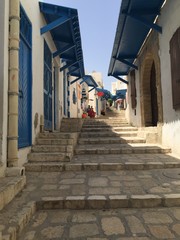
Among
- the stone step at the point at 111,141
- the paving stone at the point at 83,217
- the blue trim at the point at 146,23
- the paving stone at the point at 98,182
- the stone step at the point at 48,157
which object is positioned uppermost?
the blue trim at the point at 146,23

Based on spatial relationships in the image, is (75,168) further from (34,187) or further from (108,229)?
(108,229)

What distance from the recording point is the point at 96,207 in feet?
9.25

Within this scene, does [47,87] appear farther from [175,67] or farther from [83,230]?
[83,230]

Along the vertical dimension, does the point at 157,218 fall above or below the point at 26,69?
below

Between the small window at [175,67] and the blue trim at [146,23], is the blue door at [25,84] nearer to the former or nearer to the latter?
the blue trim at [146,23]

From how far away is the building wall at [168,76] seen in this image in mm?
4980

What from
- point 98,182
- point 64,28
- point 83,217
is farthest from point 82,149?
point 64,28

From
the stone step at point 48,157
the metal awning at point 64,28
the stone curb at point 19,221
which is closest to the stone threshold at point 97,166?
the stone step at point 48,157

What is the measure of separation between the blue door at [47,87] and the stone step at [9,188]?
12.0 ft

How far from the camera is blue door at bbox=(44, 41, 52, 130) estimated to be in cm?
690

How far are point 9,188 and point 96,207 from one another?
3.87 feet

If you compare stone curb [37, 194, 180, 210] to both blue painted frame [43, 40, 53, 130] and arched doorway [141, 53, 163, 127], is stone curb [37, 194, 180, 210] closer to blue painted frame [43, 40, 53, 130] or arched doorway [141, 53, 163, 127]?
blue painted frame [43, 40, 53, 130]

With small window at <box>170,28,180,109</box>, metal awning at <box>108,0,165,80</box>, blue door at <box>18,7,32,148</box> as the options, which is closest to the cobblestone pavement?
blue door at <box>18,7,32,148</box>

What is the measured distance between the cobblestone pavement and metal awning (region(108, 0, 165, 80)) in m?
5.06
